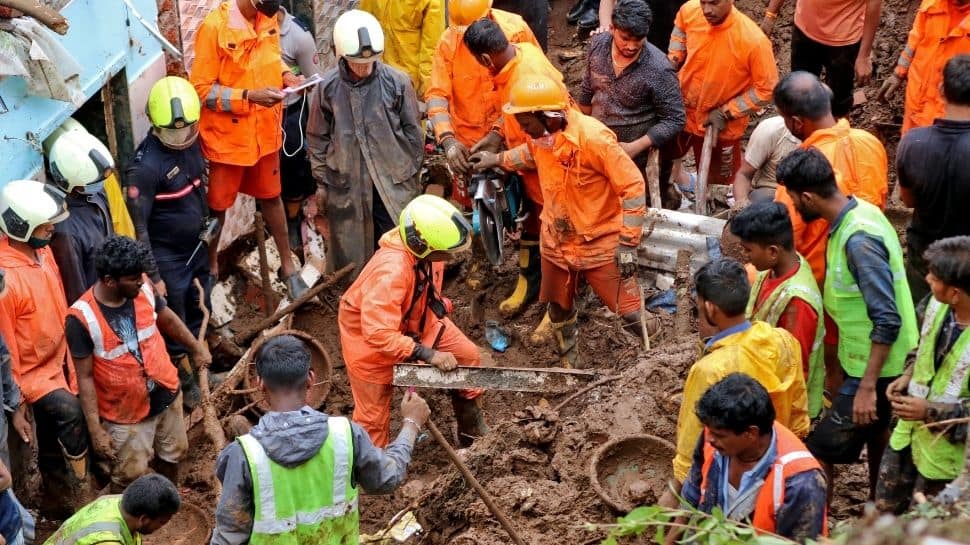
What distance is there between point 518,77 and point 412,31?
7.29 ft

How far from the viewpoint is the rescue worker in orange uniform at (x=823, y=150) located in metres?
5.75

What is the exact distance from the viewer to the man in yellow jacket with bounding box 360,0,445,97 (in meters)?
9.95

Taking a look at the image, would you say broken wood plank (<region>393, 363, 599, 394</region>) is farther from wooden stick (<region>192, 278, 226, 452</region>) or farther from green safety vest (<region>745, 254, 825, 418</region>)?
green safety vest (<region>745, 254, 825, 418</region>)

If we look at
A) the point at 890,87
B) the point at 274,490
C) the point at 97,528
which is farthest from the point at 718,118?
the point at 97,528

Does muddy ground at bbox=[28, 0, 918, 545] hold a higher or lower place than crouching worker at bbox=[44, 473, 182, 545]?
lower

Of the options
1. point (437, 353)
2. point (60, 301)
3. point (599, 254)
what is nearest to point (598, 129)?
point (599, 254)

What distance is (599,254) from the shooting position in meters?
7.70

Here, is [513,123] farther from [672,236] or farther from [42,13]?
[42,13]

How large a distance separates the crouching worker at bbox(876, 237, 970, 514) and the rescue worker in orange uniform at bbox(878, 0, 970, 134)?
333 cm

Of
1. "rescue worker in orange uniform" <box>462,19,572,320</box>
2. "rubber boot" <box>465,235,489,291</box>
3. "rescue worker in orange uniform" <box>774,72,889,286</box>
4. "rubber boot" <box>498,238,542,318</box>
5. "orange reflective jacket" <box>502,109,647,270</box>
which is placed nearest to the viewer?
"rescue worker in orange uniform" <box>774,72,889,286</box>

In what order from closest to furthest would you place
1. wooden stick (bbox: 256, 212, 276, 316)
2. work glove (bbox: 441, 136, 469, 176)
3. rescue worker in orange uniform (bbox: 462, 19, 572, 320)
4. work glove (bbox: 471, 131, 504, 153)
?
rescue worker in orange uniform (bbox: 462, 19, 572, 320)
work glove (bbox: 441, 136, 469, 176)
work glove (bbox: 471, 131, 504, 153)
wooden stick (bbox: 256, 212, 276, 316)

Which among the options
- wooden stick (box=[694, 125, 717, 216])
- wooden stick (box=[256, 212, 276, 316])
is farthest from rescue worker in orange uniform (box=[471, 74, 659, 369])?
wooden stick (box=[256, 212, 276, 316])

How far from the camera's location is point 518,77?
8.14 m

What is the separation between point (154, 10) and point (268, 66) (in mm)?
949
